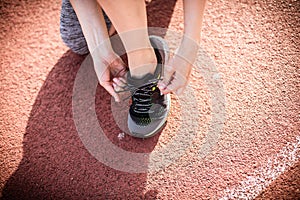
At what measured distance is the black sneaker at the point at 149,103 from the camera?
100cm

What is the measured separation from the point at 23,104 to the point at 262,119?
89 cm

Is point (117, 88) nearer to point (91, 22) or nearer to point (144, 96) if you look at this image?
point (144, 96)

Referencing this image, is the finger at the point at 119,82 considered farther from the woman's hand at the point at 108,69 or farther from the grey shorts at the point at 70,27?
the grey shorts at the point at 70,27

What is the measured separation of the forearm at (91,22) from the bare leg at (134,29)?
0.15 m

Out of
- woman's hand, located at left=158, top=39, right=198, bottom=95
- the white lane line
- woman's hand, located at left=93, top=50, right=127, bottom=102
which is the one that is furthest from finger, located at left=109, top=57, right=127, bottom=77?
the white lane line

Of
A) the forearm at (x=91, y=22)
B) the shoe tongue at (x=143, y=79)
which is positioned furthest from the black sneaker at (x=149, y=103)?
the forearm at (x=91, y=22)

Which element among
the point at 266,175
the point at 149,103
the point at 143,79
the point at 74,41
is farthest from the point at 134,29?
the point at 266,175

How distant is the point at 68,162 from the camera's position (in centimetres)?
111

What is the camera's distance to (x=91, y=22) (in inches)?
40.5

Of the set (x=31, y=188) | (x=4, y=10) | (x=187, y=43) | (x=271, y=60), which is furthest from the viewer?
(x=4, y=10)

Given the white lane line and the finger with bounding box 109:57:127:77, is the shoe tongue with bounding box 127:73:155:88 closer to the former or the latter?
the finger with bounding box 109:57:127:77

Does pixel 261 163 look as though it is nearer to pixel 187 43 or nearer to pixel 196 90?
pixel 196 90

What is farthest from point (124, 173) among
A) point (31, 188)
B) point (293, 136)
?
point (293, 136)

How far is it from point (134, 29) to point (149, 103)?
0.92ft
